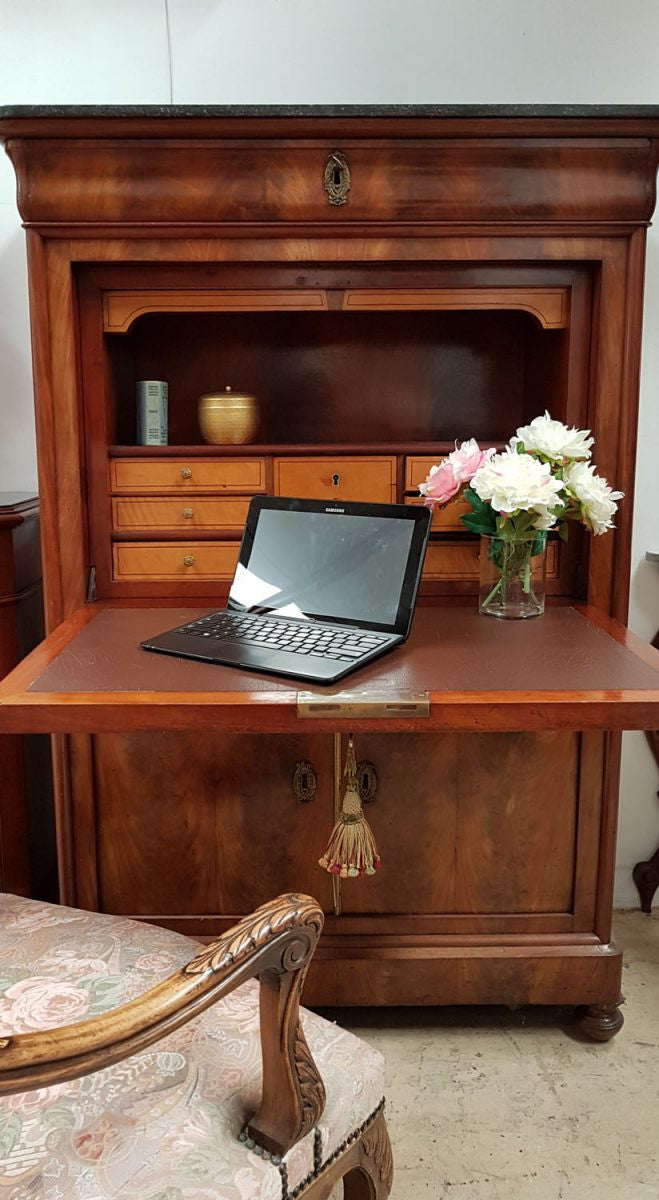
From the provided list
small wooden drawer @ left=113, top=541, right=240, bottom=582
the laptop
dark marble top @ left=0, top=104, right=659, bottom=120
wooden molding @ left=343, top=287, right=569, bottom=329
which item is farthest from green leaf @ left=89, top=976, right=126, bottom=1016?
dark marble top @ left=0, top=104, right=659, bottom=120

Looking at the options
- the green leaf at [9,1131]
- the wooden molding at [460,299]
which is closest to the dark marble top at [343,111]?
the wooden molding at [460,299]

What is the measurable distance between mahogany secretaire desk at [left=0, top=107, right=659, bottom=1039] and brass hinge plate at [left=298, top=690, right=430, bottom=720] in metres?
0.14

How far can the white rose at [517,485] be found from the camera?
1.49 m

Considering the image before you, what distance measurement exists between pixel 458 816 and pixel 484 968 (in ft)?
0.99

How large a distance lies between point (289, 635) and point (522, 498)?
1.42ft

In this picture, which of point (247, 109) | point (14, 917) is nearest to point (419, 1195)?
point (14, 917)

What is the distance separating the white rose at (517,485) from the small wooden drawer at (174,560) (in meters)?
0.49

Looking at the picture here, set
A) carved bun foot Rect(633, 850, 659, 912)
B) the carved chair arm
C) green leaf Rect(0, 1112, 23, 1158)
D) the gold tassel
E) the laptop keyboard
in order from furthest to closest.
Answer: carved bun foot Rect(633, 850, 659, 912)
the gold tassel
the laptop keyboard
green leaf Rect(0, 1112, 23, 1158)
the carved chair arm

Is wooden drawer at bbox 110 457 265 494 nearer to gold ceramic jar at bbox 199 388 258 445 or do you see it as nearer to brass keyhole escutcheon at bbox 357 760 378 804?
gold ceramic jar at bbox 199 388 258 445

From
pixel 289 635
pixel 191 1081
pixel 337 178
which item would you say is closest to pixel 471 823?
pixel 289 635

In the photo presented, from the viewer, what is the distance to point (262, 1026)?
0.89 metres

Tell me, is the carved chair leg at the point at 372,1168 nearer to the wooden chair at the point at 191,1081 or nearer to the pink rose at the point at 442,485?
the wooden chair at the point at 191,1081

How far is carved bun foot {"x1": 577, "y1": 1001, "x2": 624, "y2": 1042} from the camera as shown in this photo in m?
1.79

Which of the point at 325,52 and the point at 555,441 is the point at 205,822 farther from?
the point at 325,52
